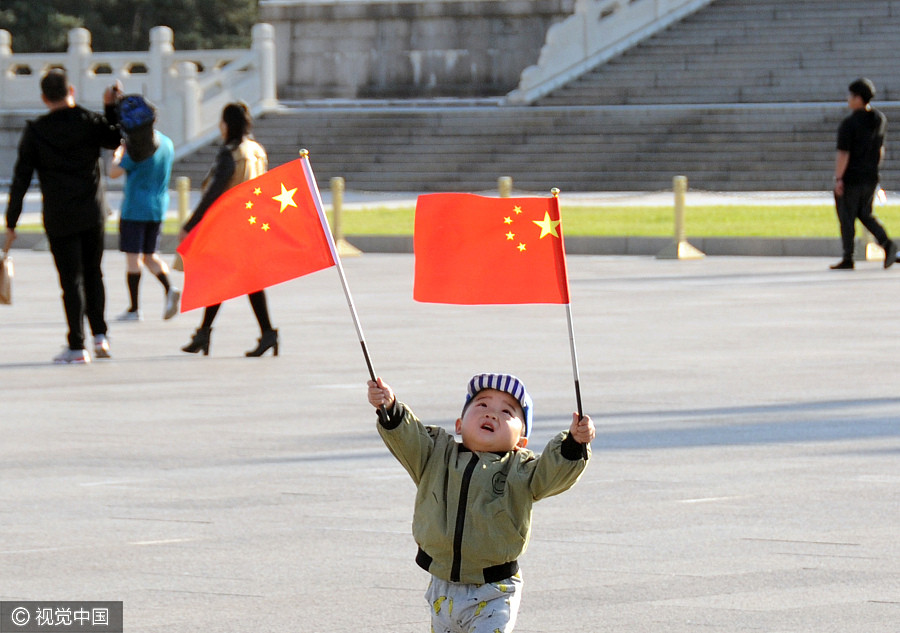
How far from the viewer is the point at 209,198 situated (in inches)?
471

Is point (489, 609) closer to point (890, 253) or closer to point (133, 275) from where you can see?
point (133, 275)

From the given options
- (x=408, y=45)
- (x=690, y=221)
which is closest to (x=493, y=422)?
(x=690, y=221)

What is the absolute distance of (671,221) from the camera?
26.1 metres

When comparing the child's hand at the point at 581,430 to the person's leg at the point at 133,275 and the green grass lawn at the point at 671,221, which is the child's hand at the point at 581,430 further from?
the green grass lawn at the point at 671,221

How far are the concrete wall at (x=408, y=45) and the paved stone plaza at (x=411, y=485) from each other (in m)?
30.4

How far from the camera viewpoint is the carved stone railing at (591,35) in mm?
38906

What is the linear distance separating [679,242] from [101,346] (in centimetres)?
1102

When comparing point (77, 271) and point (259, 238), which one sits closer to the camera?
point (259, 238)

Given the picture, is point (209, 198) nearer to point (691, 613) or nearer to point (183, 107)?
point (691, 613)

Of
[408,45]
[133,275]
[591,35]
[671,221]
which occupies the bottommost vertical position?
[671,221]

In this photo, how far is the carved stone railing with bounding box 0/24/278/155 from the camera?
38688mm

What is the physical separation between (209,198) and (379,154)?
24.0 meters

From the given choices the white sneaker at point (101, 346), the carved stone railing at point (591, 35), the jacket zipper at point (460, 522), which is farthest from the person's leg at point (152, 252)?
the carved stone railing at point (591, 35)

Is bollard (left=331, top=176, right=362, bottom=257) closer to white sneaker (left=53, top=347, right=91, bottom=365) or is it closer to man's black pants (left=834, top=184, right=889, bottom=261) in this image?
man's black pants (left=834, top=184, right=889, bottom=261)
